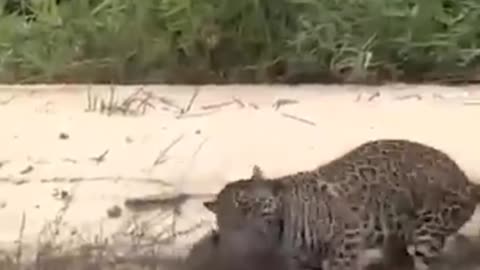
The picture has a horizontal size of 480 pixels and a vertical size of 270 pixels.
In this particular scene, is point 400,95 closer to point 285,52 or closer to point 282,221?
point 285,52

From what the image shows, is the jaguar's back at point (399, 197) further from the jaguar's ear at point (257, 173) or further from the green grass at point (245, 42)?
the green grass at point (245, 42)

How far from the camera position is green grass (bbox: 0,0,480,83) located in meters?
4.12

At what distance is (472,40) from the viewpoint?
4277mm

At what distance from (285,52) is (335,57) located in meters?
0.18

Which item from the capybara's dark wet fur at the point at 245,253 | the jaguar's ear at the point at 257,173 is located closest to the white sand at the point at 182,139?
the jaguar's ear at the point at 257,173

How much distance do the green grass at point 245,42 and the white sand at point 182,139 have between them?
19 centimetres

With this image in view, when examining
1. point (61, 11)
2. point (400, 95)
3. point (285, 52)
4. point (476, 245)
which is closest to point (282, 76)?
point (285, 52)

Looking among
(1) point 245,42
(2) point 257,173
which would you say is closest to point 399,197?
(2) point 257,173

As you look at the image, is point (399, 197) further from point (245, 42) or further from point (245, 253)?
point (245, 42)

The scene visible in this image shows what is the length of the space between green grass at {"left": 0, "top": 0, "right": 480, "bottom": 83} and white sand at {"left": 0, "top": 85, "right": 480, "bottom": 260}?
0.62 feet

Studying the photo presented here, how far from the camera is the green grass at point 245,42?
412cm

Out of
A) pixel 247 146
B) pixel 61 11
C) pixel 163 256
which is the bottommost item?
pixel 163 256

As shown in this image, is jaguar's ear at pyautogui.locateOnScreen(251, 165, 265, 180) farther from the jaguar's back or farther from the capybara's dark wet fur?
the capybara's dark wet fur

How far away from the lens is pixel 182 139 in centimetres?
357
